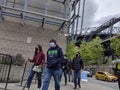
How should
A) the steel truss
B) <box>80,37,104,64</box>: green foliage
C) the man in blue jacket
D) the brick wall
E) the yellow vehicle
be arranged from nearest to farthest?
the man in blue jacket < the steel truss < the brick wall < the yellow vehicle < <box>80,37,104,64</box>: green foliage

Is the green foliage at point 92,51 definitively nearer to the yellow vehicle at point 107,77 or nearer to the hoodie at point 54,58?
the yellow vehicle at point 107,77

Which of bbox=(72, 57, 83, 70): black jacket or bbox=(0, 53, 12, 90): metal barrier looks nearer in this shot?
bbox=(0, 53, 12, 90): metal barrier

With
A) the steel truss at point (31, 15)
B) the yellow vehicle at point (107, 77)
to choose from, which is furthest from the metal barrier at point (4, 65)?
the yellow vehicle at point (107, 77)

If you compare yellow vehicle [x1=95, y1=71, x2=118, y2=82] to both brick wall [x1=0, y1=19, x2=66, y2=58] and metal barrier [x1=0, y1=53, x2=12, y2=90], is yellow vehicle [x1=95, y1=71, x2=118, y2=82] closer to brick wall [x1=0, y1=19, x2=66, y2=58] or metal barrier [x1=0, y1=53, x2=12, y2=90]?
brick wall [x1=0, y1=19, x2=66, y2=58]

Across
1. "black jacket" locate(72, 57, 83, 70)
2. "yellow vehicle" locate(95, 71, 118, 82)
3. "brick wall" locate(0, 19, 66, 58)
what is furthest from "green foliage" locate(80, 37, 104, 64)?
"black jacket" locate(72, 57, 83, 70)

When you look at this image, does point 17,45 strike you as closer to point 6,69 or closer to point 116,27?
point 6,69

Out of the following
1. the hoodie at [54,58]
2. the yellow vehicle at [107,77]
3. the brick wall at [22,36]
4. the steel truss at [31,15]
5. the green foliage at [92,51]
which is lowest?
the yellow vehicle at [107,77]

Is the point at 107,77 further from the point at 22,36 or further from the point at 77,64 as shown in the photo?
the point at 77,64

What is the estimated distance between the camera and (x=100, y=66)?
6962 centimetres

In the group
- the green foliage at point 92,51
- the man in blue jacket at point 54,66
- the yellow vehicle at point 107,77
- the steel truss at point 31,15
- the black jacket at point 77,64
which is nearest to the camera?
the man in blue jacket at point 54,66

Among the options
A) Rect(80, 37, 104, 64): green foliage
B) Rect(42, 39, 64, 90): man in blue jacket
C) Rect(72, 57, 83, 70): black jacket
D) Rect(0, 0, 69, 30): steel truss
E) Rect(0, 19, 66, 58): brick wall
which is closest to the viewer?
Rect(42, 39, 64, 90): man in blue jacket

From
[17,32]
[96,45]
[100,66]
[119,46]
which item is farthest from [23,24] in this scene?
[100,66]

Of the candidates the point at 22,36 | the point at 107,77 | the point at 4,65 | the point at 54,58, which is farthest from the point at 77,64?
the point at 107,77

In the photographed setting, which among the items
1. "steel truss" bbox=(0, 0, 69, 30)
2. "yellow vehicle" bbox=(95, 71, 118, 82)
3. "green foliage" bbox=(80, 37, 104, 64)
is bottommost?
"yellow vehicle" bbox=(95, 71, 118, 82)
